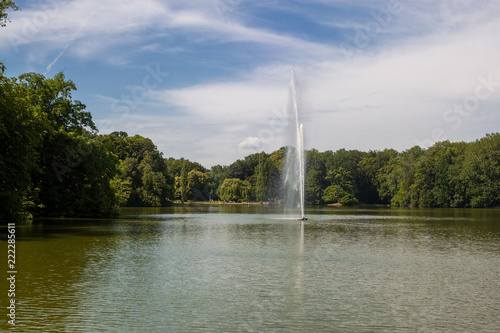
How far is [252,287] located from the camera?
13953 mm

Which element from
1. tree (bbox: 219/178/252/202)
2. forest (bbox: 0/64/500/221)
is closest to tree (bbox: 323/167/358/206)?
forest (bbox: 0/64/500/221)

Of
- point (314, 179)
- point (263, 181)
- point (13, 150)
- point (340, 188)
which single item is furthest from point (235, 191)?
point (13, 150)

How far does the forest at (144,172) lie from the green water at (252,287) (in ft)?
31.9

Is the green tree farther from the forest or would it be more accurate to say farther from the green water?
the green water

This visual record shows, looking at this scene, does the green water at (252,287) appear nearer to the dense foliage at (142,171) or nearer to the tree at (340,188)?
the dense foliage at (142,171)

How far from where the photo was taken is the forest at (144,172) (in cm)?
3094

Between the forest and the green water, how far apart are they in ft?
31.9

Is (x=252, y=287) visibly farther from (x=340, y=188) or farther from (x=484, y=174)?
(x=340, y=188)

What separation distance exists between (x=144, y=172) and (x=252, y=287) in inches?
3483

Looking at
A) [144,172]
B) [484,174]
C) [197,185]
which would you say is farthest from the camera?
[197,185]

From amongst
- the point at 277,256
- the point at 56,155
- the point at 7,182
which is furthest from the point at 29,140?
the point at 277,256

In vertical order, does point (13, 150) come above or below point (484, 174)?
below

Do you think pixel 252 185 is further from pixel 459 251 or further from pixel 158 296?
pixel 158 296

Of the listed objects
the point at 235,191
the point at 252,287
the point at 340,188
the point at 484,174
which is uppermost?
the point at 484,174
